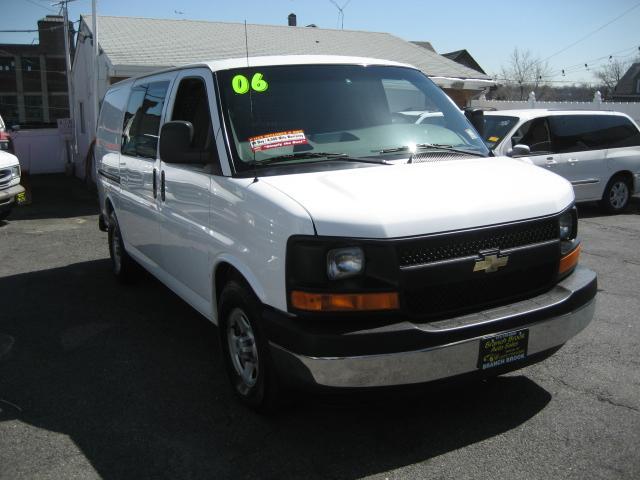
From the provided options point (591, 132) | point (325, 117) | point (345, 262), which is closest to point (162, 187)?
point (325, 117)

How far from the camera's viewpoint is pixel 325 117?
13.0 ft

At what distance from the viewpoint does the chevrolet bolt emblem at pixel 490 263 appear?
3141mm

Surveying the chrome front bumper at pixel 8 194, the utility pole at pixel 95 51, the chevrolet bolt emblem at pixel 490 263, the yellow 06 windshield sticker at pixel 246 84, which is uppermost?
the utility pole at pixel 95 51

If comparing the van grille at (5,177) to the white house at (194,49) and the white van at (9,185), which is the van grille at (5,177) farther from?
the white house at (194,49)

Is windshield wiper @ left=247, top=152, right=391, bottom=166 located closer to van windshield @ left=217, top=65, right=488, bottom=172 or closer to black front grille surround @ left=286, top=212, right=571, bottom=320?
van windshield @ left=217, top=65, right=488, bottom=172

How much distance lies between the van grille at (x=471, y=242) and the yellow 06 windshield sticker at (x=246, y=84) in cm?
160

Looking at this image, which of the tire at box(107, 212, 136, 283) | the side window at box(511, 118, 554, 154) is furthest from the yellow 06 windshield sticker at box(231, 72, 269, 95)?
the side window at box(511, 118, 554, 154)

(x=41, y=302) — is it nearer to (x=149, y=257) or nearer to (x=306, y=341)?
(x=149, y=257)

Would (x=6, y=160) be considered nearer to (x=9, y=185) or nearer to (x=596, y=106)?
(x=9, y=185)

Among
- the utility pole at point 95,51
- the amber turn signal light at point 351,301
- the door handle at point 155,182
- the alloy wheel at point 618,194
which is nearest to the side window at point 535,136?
the alloy wheel at point 618,194

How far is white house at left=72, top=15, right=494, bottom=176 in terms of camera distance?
15.1 m

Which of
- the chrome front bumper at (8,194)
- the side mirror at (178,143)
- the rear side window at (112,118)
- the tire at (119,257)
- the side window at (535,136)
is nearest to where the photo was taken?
the side mirror at (178,143)

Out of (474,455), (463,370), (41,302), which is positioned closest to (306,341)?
(463,370)

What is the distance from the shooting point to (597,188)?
428 inches
